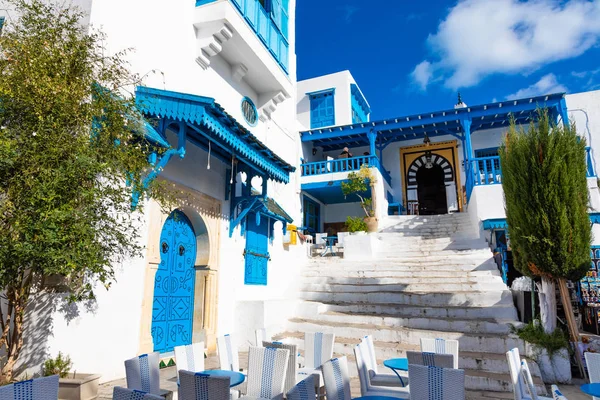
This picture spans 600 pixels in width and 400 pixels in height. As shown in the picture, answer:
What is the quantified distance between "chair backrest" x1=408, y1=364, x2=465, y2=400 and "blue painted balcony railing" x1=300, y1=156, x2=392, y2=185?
11.7m

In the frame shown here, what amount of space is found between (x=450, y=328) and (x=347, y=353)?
5.74 ft

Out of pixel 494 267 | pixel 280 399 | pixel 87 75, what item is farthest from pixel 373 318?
pixel 87 75

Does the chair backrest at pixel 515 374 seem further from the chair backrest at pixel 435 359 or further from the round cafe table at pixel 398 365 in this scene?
the round cafe table at pixel 398 365

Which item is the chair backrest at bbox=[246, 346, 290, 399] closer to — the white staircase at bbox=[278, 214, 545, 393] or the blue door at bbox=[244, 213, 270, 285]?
the white staircase at bbox=[278, 214, 545, 393]

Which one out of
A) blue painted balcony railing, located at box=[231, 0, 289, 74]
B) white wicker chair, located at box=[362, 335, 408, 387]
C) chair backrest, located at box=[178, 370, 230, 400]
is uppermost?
blue painted balcony railing, located at box=[231, 0, 289, 74]

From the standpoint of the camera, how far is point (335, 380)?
290 centimetres

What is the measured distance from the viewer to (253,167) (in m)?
7.43

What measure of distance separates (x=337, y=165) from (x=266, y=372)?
12.2 meters

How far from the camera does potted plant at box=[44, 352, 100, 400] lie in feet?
13.0

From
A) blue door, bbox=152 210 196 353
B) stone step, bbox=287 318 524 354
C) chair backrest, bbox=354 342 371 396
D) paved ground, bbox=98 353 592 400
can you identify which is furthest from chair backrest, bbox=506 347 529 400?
blue door, bbox=152 210 196 353

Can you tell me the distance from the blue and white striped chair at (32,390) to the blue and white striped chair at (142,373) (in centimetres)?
75

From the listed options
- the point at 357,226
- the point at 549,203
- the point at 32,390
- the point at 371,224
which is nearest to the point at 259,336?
the point at 32,390

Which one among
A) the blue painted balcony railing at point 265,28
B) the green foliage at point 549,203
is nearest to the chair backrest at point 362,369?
the green foliage at point 549,203

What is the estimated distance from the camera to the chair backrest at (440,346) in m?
4.23
